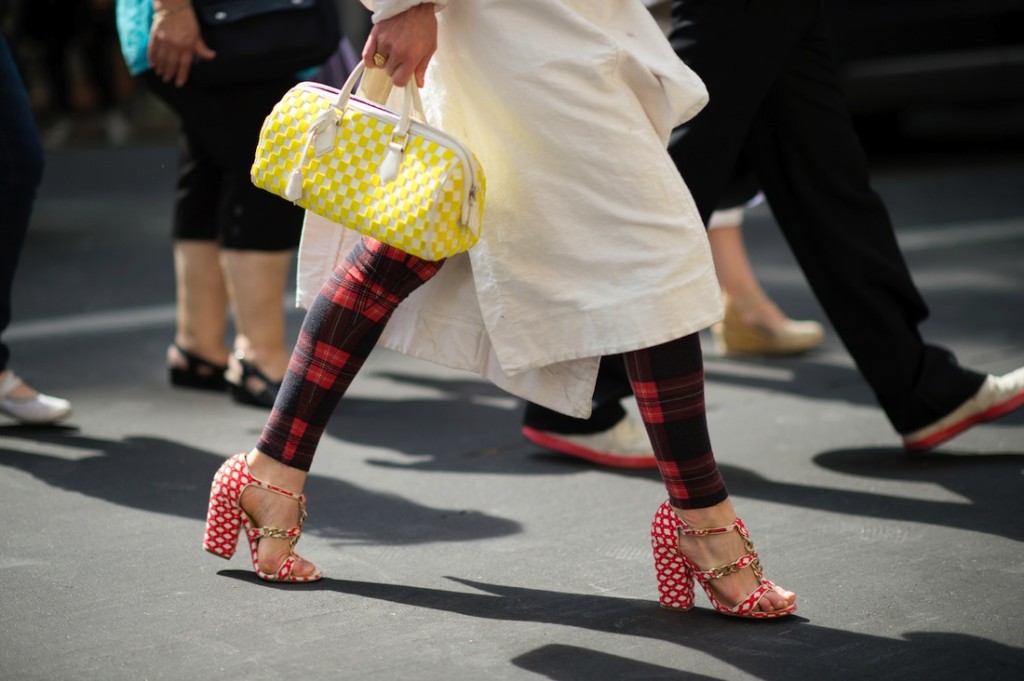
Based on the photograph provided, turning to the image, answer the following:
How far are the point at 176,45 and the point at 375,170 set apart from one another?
5.04 feet

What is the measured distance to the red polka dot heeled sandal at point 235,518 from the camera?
2.55 metres

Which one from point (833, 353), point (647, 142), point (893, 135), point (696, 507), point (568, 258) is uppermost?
point (647, 142)

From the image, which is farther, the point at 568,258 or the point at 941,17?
the point at 941,17

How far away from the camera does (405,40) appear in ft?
7.58

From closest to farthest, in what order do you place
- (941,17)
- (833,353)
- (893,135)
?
(833,353)
(941,17)
(893,135)

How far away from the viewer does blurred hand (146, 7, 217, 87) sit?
3.61 m

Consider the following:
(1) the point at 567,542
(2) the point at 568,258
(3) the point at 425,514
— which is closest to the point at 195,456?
(3) the point at 425,514

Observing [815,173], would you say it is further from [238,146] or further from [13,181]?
[13,181]

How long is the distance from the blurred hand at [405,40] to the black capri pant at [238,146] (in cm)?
155

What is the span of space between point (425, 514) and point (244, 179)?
1267 mm

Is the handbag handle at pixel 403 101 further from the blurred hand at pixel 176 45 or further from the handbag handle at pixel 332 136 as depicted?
the blurred hand at pixel 176 45

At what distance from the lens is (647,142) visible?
2387 mm

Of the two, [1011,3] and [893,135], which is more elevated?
[1011,3]

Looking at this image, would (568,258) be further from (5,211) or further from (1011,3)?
(1011,3)
